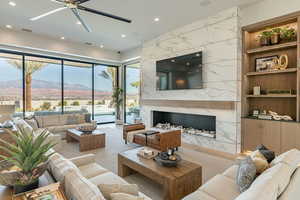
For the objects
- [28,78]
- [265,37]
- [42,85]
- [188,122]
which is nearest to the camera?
[265,37]

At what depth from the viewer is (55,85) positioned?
663 centimetres

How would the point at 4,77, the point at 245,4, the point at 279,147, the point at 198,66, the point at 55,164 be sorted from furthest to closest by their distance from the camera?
1. the point at 4,77
2. the point at 198,66
3. the point at 245,4
4. the point at 279,147
5. the point at 55,164

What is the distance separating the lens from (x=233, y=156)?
376 cm

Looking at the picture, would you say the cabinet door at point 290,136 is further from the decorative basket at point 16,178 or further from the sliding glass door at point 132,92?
the sliding glass door at point 132,92

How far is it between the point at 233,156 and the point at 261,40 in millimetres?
2681

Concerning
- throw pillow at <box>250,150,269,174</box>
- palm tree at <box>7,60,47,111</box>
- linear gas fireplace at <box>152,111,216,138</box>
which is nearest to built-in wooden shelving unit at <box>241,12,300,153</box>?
linear gas fireplace at <box>152,111,216,138</box>

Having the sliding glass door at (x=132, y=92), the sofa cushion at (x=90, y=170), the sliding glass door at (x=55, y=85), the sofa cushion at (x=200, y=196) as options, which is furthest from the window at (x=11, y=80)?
the sofa cushion at (x=200, y=196)

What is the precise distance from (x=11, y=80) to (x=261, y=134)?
7.57 m

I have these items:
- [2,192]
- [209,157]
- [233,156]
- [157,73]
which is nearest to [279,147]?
[233,156]

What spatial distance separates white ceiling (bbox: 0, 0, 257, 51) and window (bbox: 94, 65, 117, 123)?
7.39ft

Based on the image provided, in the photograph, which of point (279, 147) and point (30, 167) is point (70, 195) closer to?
point (30, 167)

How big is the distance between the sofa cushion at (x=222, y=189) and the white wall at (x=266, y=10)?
3482mm

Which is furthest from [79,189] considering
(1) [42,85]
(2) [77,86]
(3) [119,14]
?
(2) [77,86]

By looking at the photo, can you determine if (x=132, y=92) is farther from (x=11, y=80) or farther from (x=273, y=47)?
(x=273, y=47)
